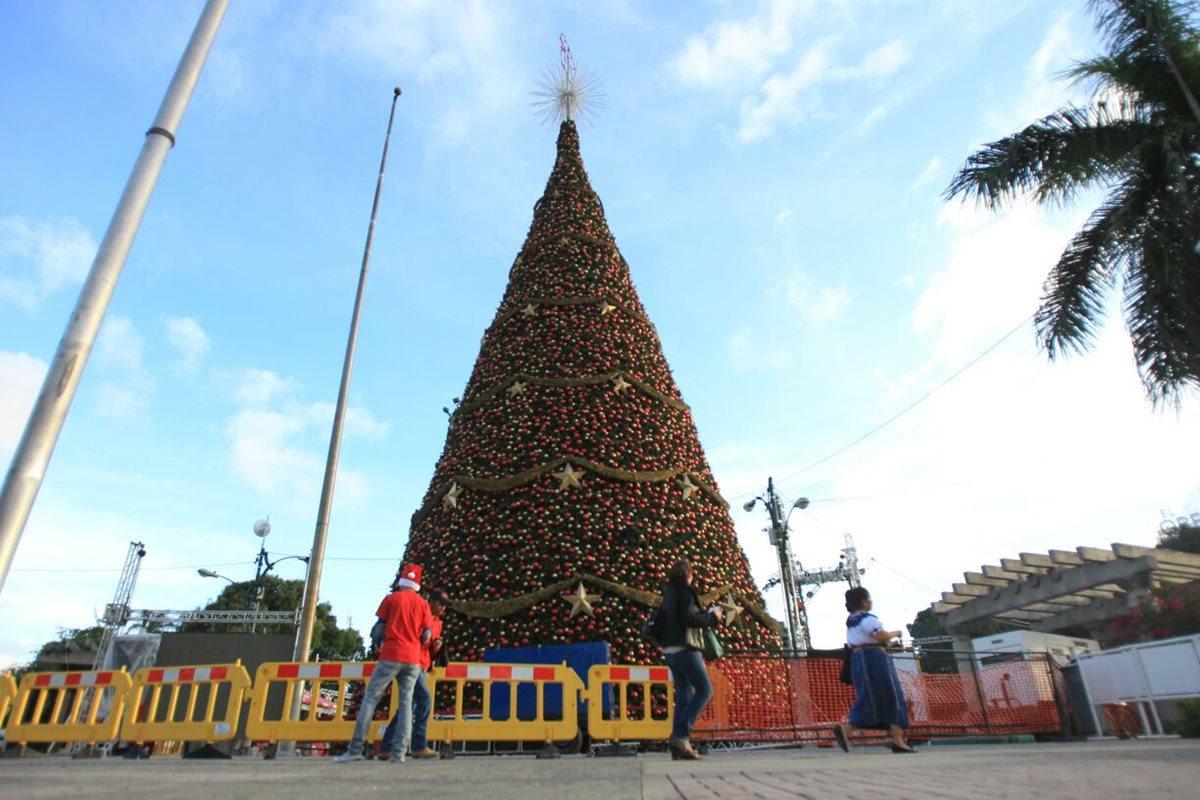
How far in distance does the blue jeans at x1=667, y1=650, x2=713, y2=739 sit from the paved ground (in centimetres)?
89

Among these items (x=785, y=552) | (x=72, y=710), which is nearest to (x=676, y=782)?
(x=72, y=710)

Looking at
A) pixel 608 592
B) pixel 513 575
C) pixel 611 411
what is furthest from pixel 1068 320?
pixel 513 575

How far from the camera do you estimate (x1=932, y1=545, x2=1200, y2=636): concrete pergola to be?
17.5 meters

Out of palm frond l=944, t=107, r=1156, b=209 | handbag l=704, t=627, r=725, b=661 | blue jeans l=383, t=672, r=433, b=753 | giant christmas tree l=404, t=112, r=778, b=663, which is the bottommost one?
blue jeans l=383, t=672, r=433, b=753

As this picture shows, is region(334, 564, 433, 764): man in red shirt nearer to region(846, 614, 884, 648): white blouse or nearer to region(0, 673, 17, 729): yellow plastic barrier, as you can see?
region(846, 614, 884, 648): white blouse

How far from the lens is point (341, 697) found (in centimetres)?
750

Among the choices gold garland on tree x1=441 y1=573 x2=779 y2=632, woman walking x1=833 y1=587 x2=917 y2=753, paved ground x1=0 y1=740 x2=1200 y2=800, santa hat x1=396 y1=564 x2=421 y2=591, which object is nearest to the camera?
paved ground x1=0 y1=740 x2=1200 y2=800

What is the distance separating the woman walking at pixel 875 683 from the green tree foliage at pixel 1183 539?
40.0 m

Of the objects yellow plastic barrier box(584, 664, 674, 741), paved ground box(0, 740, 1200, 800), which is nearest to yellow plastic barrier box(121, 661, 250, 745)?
paved ground box(0, 740, 1200, 800)

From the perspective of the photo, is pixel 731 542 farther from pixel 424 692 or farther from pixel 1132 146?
pixel 1132 146

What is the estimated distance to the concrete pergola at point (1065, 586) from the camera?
17484 mm

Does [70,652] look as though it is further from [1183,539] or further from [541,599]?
[1183,539]

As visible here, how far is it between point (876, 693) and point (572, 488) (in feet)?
16.2

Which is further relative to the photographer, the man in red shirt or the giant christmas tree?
the giant christmas tree
